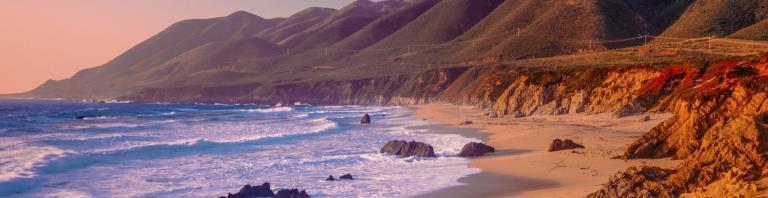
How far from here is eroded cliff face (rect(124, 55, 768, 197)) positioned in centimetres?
1103

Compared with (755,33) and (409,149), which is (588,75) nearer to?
(409,149)

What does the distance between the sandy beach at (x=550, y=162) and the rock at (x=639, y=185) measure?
243cm

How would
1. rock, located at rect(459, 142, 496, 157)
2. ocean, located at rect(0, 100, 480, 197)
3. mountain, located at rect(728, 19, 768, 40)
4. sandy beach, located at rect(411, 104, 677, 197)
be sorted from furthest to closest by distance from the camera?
mountain, located at rect(728, 19, 768, 40)
rock, located at rect(459, 142, 496, 157)
ocean, located at rect(0, 100, 480, 197)
sandy beach, located at rect(411, 104, 677, 197)

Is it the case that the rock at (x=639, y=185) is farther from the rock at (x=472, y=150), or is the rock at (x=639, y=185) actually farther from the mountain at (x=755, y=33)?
the mountain at (x=755, y=33)

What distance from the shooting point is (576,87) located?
4316 cm

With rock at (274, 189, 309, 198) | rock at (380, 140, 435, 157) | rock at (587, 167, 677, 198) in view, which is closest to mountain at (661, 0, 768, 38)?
rock at (380, 140, 435, 157)

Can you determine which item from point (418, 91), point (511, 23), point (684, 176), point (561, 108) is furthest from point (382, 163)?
point (511, 23)

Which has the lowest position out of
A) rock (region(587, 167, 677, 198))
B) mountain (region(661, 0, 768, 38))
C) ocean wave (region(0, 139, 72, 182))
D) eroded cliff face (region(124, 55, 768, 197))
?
ocean wave (region(0, 139, 72, 182))

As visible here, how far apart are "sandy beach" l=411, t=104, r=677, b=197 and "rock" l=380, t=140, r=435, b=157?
200cm

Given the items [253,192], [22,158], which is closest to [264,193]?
[253,192]

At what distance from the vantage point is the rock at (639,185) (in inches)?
416

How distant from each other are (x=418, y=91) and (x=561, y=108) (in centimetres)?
7085

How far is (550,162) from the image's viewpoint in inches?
795

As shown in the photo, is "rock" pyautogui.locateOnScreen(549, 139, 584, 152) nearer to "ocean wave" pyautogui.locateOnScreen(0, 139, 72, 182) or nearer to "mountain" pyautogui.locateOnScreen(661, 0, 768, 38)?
"ocean wave" pyautogui.locateOnScreen(0, 139, 72, 182)
